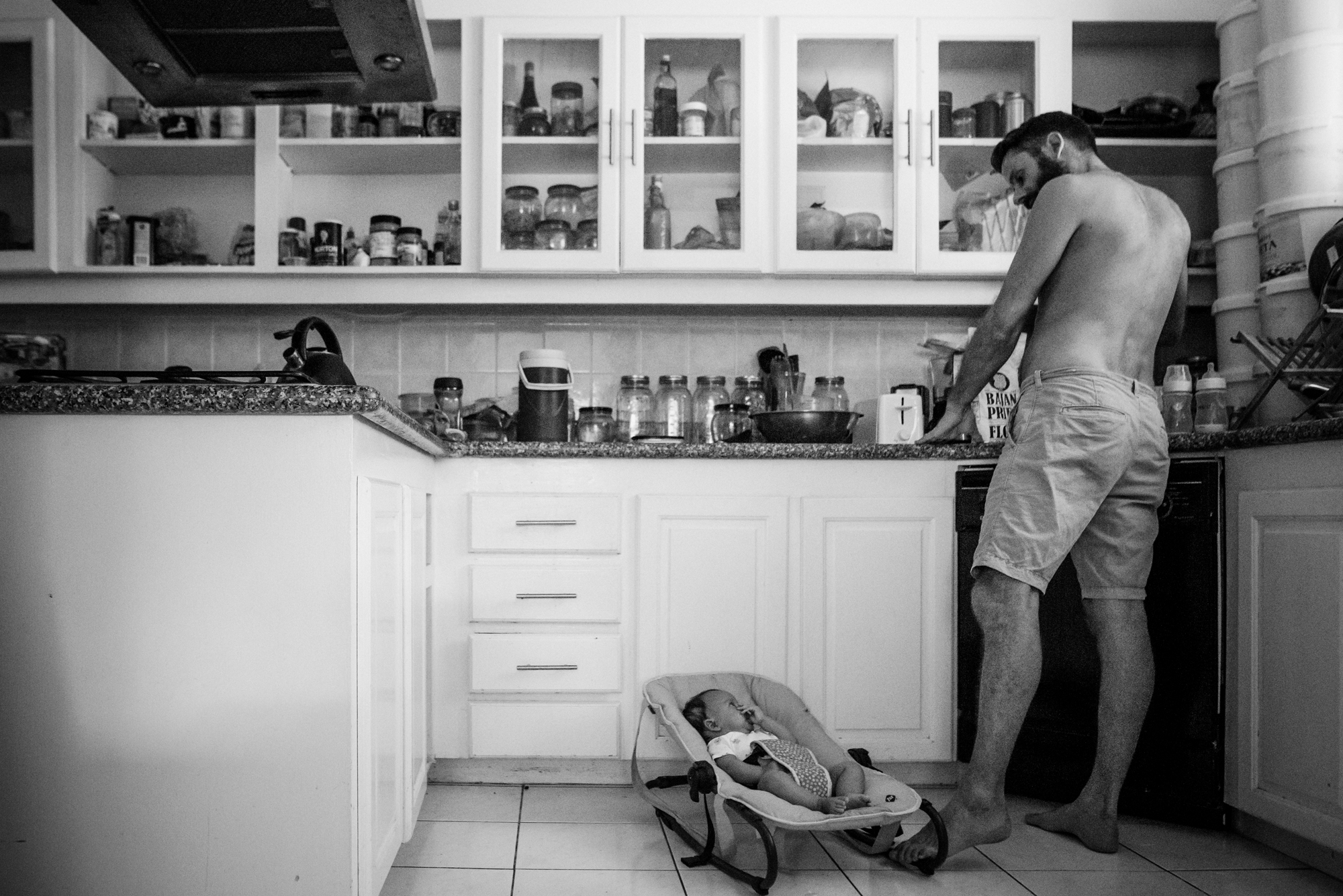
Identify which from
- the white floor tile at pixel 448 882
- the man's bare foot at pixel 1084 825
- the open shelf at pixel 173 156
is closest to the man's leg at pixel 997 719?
the man's bare foot at pixel 1084 825

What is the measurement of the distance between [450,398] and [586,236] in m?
0.62

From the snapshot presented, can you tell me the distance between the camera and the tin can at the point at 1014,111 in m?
2.80

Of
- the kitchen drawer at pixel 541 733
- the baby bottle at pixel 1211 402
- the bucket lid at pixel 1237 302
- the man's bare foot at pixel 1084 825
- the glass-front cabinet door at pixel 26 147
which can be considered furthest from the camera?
the glass-front cabinet door at pixel 26 147

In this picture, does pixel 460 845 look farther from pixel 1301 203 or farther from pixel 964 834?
pixel 1301 203

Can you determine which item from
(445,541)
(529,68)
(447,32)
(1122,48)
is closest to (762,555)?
(445,541)

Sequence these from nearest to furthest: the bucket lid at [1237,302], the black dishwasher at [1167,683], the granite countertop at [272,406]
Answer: the granite countertop at [272,406]
the black dishwasher at [1167,683]
the bucket lid at [1237,302]

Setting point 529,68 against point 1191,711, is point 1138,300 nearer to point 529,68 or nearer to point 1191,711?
point 1191,711

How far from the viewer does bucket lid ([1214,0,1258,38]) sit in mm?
2635

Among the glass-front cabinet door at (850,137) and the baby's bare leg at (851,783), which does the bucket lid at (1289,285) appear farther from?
the baby's bare leg at (851,783)

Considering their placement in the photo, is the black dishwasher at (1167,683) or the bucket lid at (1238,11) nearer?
the black dishwasher at (1167,683)

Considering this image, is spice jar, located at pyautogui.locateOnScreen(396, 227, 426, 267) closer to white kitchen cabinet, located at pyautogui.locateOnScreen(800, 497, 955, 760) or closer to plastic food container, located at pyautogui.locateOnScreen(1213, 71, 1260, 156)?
white kitchen cabinet, located at pyautogui.locateOnScreen(800, 497, 955, 760)

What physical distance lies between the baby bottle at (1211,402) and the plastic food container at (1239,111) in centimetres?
67

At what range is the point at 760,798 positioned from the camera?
5.68 ft

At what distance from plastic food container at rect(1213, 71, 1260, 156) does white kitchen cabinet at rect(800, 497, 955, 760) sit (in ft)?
4.32
